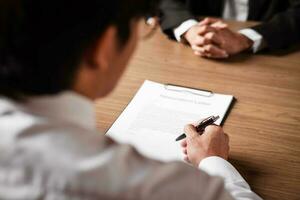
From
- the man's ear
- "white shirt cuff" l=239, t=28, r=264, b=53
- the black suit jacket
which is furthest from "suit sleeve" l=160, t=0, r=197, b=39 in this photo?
the man's ear

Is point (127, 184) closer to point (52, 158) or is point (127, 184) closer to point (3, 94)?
point (52, 158)

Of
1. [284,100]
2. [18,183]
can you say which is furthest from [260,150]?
[18,183]

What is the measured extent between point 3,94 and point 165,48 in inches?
40.5

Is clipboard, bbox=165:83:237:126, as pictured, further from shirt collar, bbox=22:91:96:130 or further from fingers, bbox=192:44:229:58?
shirt collar, bbox=22:91:96:130

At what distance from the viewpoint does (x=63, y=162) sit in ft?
2.14

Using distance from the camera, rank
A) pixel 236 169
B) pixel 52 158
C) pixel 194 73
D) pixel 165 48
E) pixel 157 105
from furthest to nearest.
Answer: pixel 165 48
pixel 194 73
pixel 157 105
pixel 236 169
pixel 52 158

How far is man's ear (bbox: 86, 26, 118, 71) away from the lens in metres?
0.71

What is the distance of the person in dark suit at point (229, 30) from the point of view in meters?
1.61

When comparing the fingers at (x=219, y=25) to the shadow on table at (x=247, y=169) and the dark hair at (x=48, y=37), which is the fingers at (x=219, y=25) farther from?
the dark hair at (x=48, y=37)

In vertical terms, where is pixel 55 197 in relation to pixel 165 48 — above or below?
above

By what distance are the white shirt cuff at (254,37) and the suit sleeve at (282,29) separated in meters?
0.02

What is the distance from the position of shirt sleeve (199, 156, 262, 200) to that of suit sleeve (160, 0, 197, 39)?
764 mm

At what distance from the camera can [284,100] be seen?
1359mm

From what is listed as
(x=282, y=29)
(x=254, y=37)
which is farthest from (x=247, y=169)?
(x=282, y=29)
